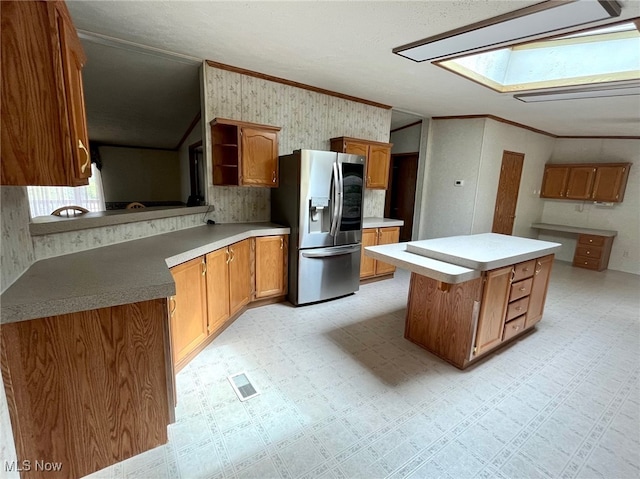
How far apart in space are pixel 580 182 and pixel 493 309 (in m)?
5.31

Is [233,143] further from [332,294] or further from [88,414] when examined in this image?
[88,414]

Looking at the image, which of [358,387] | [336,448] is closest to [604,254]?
[358,387]

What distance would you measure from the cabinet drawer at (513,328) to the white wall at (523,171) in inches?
98.6

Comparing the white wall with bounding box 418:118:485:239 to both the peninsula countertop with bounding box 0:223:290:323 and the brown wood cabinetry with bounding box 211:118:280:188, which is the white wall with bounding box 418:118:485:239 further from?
the peninsula countertop with bounding box 0:223:290:323

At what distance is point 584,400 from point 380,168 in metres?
3.27

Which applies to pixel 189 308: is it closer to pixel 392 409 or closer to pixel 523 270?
pixel 392 409

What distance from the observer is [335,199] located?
3.19 meters

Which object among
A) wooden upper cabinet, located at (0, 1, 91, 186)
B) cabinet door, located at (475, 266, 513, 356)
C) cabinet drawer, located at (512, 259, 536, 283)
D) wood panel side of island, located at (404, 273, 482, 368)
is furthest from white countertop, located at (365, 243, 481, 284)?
wooden upper cabinet, located at (0, 1, 91, 186)

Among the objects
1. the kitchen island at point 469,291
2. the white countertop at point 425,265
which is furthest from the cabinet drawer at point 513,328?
the white countertop at point 425,265

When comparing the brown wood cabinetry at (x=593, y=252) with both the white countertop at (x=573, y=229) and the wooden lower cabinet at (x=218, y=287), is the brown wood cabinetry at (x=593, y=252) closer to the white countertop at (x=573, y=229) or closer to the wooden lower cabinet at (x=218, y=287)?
the white countertop at (x=573, y=229)

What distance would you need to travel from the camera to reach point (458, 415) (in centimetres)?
180

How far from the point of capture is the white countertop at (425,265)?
187 cm

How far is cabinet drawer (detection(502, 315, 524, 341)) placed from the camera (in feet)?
8.25

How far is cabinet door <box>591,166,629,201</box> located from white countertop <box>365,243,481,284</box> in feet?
18.0
